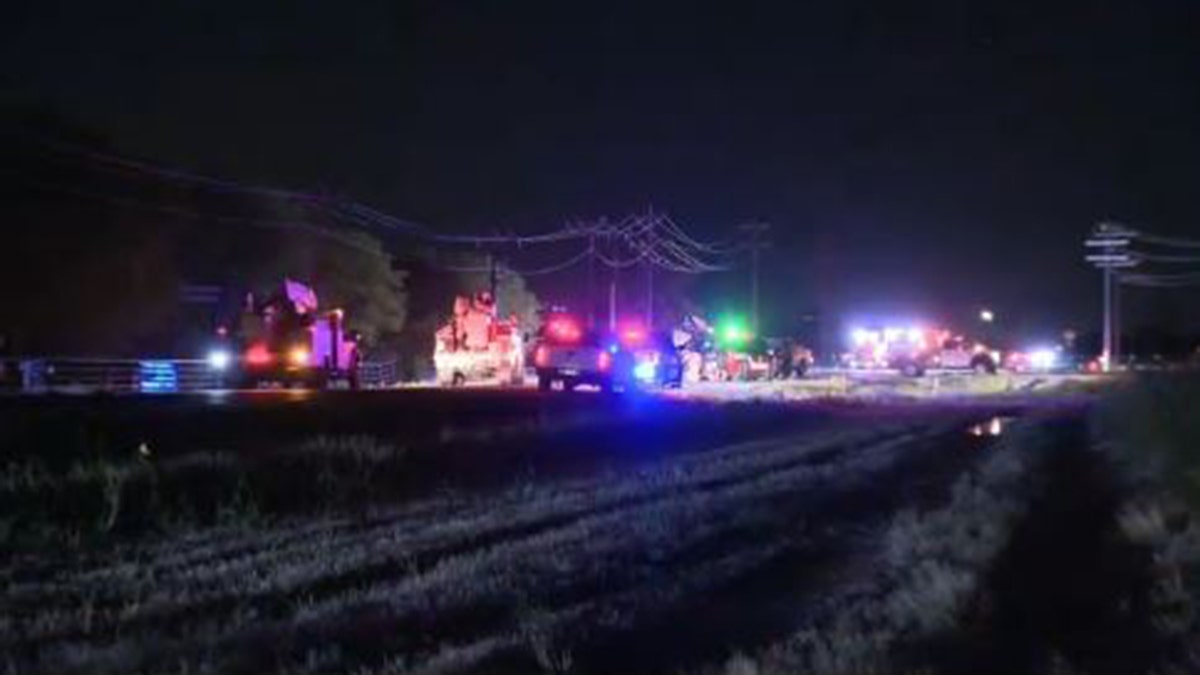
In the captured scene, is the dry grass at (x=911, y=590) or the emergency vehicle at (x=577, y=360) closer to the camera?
the dry grass at (x=911, y=590)

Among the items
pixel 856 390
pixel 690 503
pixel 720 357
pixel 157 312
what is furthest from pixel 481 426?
pixel 157 312

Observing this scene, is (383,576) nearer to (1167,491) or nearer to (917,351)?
(1167,491)

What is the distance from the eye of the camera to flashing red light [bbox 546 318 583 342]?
157 feet

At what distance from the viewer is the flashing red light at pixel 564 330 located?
48.0 metres

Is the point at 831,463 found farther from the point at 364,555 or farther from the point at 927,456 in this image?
the point at 364,555

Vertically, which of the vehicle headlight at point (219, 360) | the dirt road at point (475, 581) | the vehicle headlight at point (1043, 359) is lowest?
the dirt road at point (475, 581)

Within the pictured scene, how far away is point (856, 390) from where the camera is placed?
56.7 m

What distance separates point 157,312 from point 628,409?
4580cm

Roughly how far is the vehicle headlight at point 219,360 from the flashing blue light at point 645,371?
39.9ft

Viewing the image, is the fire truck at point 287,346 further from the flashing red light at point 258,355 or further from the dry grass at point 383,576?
the dry grass at point 383,576

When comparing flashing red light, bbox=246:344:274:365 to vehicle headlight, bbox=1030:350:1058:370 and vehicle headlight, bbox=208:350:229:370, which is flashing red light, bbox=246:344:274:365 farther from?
vehicle headlight, bbox=1030:350:1058:370

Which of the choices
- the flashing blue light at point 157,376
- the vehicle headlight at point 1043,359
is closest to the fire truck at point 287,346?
the flashing blue light at point 157,376

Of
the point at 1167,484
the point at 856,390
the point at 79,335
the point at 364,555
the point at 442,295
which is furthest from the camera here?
the point at 442,295

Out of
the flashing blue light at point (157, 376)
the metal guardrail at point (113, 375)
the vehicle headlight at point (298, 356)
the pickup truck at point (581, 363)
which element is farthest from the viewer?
the flashing blue light at point (157, 376)
